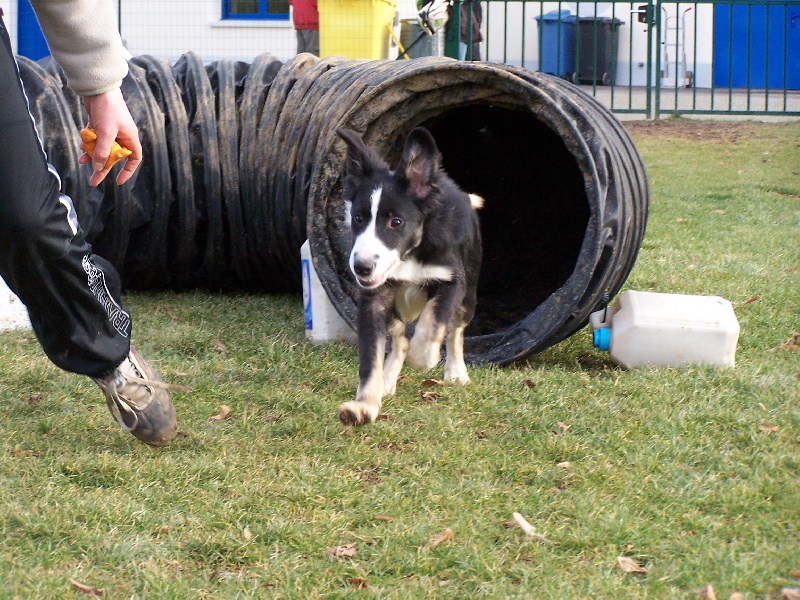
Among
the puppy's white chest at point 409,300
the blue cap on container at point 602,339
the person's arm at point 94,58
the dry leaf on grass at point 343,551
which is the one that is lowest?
the dry leaf on grass at point 343,551

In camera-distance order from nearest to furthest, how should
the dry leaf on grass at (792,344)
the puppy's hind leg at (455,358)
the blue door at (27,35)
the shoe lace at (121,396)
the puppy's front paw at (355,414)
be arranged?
the shoe lace at (121,396), the puppy's front paw at (355,414), the puppy's hind leg at (455,358), the dry leaf on grass at (792,344), the blue door at (27,35)

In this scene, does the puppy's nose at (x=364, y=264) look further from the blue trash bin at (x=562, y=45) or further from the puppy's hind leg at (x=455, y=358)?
the blue trash bin at (x=562, y=45)

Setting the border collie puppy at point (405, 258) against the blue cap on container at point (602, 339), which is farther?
the blue cap on container at point (602, 339)

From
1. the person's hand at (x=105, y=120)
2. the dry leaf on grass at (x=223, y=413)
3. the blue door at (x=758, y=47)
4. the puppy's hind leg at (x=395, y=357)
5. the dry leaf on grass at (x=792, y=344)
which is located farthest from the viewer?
the blue door at (x=758, y=47)

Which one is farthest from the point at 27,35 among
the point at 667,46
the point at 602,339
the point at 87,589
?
the point at 87,589

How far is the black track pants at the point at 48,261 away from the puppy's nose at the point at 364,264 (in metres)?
1.13

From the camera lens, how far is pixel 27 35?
1716cm

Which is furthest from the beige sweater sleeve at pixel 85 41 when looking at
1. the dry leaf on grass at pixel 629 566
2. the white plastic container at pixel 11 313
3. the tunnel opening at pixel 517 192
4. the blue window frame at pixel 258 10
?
the blue window frame at pixel 258 10

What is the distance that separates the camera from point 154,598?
262 centimetres

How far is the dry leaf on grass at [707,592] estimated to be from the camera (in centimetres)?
258

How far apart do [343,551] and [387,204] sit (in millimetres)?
1797

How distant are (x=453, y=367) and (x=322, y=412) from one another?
78 centimetres

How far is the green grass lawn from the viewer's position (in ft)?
9.00

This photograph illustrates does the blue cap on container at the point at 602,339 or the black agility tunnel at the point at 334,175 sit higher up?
the black agility tunnel at the point at 334,175
